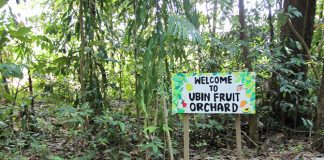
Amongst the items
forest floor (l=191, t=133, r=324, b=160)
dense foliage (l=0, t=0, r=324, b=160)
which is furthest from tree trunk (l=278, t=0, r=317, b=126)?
forest floor (l=191, t=133, r=324, b=160)

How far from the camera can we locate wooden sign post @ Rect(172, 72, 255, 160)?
328cm

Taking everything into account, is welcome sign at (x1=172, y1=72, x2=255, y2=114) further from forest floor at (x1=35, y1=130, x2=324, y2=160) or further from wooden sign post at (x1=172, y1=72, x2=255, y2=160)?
forest floor at (x1=35, y1=130, x2=324, y2=160)

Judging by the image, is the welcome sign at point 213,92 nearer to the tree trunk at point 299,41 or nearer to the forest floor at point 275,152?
the forest floor at point 275,152

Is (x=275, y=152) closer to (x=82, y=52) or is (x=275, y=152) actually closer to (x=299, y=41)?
(x=299, y=41)

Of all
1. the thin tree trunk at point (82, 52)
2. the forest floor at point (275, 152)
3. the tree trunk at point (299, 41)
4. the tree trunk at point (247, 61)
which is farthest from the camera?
the tree trunk at point (299, 41)

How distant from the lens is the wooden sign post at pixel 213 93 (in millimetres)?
3279

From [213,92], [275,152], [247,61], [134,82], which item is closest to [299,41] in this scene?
[247,61]

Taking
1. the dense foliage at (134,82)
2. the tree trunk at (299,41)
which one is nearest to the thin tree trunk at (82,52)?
the dense foliage at (134,82)

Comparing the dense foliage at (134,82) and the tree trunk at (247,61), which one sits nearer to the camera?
the dense foliage at (134,82)

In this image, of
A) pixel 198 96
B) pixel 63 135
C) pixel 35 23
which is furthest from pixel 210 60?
pixel 35 23

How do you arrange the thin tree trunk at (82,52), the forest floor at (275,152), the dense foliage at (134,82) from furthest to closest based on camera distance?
the forest floor at (275,152), the thin tree trunk at (82,52), the dense foliage at (134,82)

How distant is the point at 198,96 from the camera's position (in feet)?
10.8

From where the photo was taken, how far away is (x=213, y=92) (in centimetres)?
328

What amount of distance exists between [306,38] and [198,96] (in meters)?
2.27
